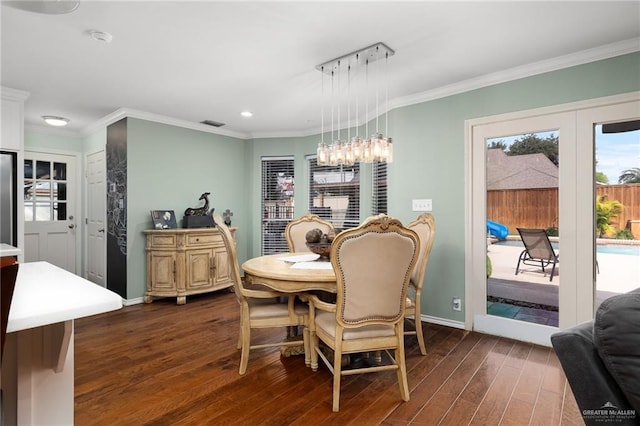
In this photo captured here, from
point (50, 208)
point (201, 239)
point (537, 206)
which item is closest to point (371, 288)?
point (537, 206)

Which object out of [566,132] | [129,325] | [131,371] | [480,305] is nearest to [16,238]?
[129,325]

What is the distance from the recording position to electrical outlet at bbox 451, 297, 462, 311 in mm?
3404

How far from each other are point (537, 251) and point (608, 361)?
2410mm

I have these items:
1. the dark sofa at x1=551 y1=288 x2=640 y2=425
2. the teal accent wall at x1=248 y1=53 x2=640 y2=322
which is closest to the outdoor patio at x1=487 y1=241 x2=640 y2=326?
the teal accent wall at x1=248 y1=53 x2=640 y2=322

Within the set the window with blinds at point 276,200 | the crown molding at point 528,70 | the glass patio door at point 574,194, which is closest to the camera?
the crown molding at point 528,70

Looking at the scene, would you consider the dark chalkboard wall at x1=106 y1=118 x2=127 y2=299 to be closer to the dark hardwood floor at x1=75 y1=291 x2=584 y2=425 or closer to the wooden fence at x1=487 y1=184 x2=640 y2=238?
the dark hardwood floor at x1=75 y1=291 x2=584 y2=425

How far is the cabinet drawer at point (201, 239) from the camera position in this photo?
14.5ft

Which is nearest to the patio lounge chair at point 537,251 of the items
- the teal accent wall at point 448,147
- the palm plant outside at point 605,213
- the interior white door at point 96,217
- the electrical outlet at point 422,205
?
the palm plant outside at point 605,213

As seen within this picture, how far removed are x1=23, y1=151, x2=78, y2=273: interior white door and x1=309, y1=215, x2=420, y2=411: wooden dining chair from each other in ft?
16.8

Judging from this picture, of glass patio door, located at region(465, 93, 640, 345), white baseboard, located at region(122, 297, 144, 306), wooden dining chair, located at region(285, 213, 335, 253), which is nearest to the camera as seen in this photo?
glass patio door, located at region(465, 93, 640, 345)

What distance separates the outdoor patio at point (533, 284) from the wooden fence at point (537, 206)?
10.0 inches

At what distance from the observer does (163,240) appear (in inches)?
170

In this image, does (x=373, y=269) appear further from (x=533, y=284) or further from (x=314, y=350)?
(x=533, y=284)

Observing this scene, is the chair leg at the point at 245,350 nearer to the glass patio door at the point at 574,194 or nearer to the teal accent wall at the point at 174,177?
the glass patio door at the point at 574,194
